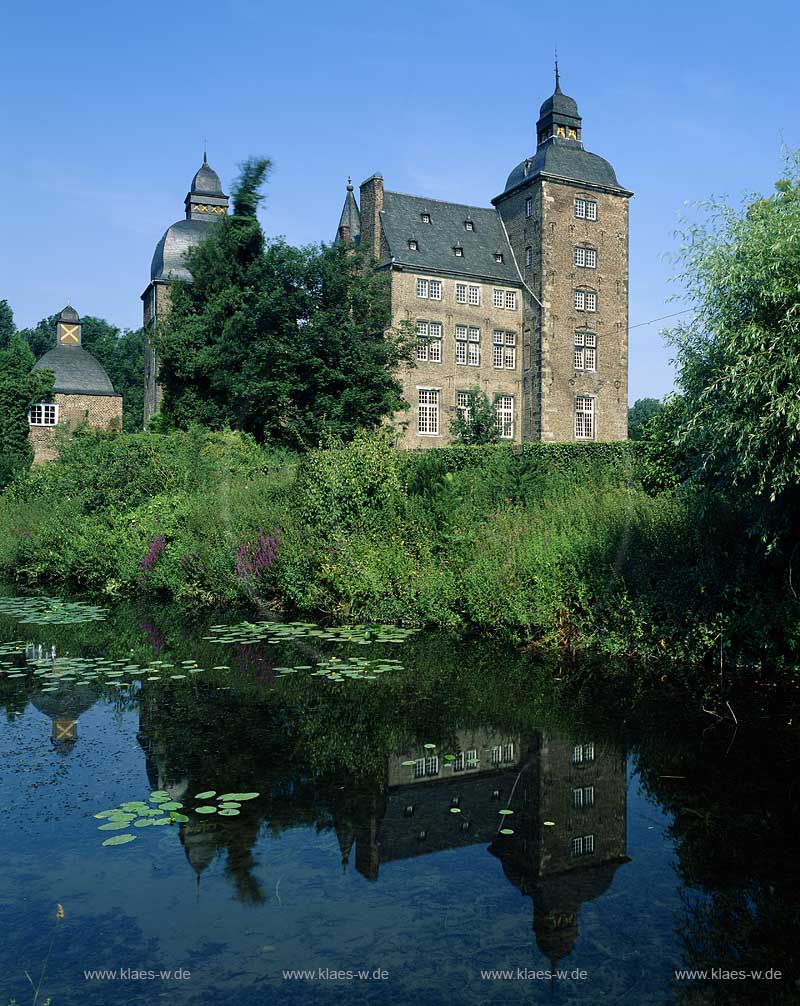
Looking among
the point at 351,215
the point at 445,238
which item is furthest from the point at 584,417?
the point at 351,215

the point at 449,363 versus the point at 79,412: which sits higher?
the point at 449,363

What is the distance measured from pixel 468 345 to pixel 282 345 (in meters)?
19.5

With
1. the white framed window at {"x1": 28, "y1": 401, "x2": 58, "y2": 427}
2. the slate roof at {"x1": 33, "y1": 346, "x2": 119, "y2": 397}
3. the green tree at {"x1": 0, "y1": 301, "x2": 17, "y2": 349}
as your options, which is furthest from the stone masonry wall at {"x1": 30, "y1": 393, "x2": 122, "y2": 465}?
the green tree at {"x1": 0, "y1": 301, "x2": 17, "y2": 349}

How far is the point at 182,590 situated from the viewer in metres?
15.6

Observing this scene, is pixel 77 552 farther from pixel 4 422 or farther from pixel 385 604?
pixel 4 422

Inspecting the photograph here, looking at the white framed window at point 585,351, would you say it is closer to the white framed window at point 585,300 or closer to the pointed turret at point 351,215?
the white framed window at point 585,300

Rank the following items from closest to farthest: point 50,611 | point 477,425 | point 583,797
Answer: point 583,797 < point 50,611 < point 477,425

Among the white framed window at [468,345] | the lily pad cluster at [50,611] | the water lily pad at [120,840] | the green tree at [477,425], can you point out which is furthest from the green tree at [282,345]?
the water lily pad at [120,840]

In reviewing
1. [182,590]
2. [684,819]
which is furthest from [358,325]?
[684,819]

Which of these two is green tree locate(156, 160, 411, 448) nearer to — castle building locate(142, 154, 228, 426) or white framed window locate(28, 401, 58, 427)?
castle building locate(142, 154, 228, 426)

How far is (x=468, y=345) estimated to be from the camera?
1994 inches

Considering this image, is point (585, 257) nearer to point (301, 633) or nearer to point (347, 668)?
point (301, 633)

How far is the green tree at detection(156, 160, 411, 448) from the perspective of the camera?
33.9 meters

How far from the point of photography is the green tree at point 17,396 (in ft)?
170
